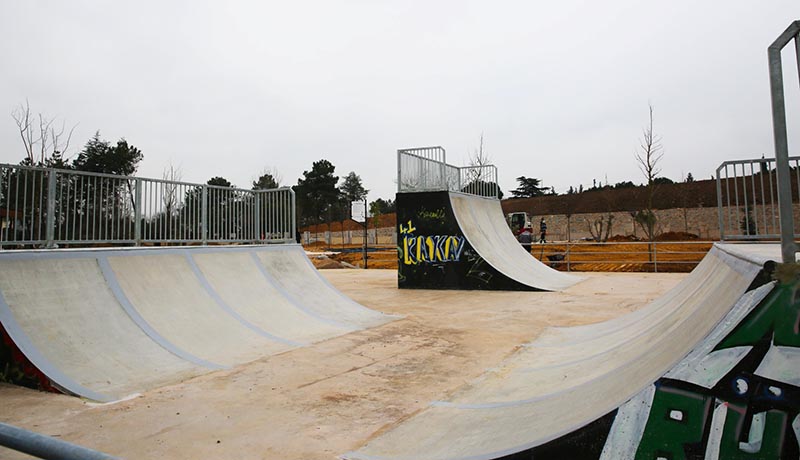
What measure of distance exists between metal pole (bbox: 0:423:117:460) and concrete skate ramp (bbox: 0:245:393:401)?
134 inches

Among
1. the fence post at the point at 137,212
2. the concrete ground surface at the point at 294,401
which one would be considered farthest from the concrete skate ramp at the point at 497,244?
the fence post at the point at 137,212

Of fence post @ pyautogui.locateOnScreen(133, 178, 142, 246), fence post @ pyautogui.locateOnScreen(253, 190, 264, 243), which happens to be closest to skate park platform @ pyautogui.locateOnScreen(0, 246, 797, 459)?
fence post @ pyautogui.locateOnScreen(133, 178, 142, 246)

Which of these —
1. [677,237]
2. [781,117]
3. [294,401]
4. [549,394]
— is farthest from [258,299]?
[677,237]

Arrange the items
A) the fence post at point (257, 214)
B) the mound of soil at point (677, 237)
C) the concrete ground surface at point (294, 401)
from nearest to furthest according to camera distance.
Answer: the concrete ground surface at point (294, 401) < the fence post at point (257, 214) < the mound of soil at point (677, 237)

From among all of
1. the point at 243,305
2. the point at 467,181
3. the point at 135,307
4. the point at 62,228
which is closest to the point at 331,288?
the point at 243,305

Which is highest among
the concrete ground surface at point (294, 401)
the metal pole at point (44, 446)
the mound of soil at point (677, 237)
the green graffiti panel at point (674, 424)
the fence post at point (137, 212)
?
the fence post at point (137, 212)

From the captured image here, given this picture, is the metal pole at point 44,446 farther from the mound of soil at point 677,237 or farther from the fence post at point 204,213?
the mound of soil at point 677,237

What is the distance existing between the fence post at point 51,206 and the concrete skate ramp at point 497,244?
1068cm

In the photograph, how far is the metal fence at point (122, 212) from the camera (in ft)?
18.9

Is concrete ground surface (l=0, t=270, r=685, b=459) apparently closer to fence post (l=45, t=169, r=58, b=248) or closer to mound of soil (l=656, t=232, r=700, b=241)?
fence post (l=45, t=169, r=58, b=248)

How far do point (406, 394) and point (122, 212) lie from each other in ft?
18.0

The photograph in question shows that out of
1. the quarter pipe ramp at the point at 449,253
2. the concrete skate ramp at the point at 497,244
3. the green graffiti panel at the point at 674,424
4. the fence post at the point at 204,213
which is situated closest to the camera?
the green graffiti panel at the point at 674,424

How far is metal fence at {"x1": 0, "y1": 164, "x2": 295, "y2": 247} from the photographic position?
5.75 m

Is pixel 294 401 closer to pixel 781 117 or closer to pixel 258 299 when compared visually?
pixel 258 299
